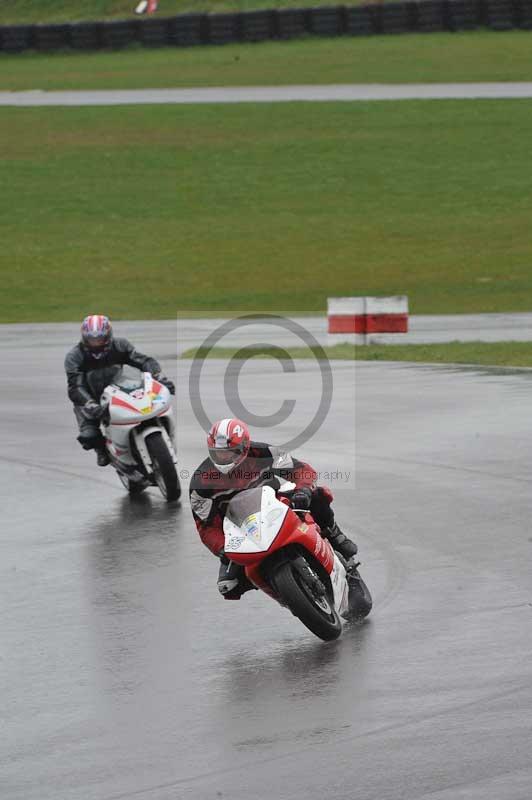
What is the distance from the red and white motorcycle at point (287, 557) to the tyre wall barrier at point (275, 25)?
49315 mm

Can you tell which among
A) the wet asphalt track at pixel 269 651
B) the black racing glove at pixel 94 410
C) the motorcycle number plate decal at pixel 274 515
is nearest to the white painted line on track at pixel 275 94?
the wet asphalt track at pixel 269 651

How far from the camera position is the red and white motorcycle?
27.5 ft

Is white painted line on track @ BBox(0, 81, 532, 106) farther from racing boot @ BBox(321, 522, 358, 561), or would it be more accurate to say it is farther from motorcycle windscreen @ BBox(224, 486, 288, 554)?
motorcycle windscreen @ BBox(224, 486, 288, 554)

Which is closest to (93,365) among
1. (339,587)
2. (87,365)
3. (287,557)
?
(87,365)

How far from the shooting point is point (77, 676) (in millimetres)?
8000

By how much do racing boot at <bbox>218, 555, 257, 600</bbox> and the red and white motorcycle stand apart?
0.15 metres

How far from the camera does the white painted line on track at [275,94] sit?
4844 centimetres

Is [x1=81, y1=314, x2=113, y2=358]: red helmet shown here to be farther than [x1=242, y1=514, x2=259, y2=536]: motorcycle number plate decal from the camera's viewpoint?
Yes

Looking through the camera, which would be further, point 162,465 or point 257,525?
point 162,465

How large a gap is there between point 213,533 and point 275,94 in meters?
42.7

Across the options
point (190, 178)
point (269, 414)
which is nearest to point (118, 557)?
point (269, 414)

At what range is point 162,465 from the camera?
12961 mm

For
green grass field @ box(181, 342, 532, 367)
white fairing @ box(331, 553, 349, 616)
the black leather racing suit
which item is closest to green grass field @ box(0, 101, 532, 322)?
green grass field @ box(181, 342, 532, 367)

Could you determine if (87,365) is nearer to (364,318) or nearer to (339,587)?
(339,587)
